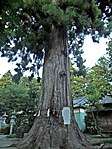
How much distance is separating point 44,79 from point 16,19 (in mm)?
4375

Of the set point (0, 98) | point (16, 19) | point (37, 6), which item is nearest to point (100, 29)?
point (37, 6)

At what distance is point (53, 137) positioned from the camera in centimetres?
518

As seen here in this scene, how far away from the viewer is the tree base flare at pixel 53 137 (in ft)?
16.7

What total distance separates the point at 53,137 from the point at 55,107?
830 mm

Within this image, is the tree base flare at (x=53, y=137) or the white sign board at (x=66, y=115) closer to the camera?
the tree base flare at (x=53, y=137)

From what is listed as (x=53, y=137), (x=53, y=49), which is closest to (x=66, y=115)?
(x=53, y=137)

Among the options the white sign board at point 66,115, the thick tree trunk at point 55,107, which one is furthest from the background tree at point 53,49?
the white sign board at point 66,115

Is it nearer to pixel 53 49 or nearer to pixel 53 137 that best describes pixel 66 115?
pixel 53 137

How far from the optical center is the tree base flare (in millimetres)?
5086

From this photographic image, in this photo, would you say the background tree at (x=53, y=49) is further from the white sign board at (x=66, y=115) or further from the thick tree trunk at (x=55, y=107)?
the white sign board at (x=66, y=115)

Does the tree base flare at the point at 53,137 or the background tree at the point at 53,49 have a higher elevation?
the background tree at the point at 53,49

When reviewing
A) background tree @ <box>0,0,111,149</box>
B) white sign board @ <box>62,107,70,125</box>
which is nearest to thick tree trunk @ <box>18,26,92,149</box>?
background tree @ <box>0,0,111,149</box>

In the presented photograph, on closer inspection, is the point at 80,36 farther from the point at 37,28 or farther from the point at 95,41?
the point at 37,28

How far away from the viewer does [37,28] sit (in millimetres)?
7117
